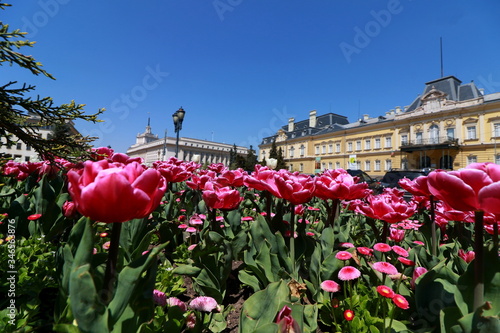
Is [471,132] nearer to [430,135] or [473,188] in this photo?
[430,135]

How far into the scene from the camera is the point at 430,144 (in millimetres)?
29172

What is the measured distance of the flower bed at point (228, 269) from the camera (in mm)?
682

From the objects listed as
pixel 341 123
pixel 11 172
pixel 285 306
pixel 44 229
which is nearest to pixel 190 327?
pixel 285 306

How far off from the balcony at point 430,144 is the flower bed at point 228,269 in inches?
1290

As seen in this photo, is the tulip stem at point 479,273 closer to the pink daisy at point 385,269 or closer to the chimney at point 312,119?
the pink daisy at point 385,269

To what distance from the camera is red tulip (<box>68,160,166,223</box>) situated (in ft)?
2.10

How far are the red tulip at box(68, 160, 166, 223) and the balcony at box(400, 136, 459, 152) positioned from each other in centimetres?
3495

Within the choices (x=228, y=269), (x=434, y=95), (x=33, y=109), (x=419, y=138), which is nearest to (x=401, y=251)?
(x=228, y=269)

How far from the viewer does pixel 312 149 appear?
46688 mm

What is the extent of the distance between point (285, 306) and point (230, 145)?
73.5 metres

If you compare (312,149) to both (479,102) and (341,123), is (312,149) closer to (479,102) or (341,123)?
(341,123)

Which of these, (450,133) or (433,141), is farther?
(433,141)

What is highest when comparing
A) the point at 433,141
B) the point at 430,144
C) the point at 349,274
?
the point at 433,141

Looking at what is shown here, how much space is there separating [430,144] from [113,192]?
35651mm
